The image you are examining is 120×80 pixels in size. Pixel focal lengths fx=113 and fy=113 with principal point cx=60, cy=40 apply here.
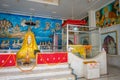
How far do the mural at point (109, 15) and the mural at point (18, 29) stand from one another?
292 centimetres

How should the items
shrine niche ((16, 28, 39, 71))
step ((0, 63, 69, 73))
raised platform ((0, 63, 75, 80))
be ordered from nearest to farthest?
1. raised platform ((0, 63, 75, 80))
2. step ((0, 63, 69, 73))
3. shrine niche ((16, 28, 39, 71))

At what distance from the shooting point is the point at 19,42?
881cm

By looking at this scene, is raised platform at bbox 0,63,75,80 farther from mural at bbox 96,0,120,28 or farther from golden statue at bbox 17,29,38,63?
mural at bbox 96,0,120,28

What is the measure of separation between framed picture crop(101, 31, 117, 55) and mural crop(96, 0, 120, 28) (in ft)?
1.90

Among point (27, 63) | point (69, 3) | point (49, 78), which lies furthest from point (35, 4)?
point (49, 78)

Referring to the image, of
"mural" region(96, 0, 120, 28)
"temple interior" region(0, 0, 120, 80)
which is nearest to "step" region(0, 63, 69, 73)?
"temple interior" region(0, 0, 120, 80)

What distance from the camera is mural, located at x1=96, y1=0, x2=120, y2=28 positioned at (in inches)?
247

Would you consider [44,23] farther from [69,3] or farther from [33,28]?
[69,3]

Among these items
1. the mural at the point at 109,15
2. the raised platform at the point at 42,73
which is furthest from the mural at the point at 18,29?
the raised platform at the point at 42,73

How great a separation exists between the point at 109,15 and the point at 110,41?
1579mm

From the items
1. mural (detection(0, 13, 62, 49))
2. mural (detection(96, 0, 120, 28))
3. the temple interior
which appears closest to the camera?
the temple interior

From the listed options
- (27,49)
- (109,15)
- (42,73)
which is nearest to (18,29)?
(27,49)

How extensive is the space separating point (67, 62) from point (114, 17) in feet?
13.8

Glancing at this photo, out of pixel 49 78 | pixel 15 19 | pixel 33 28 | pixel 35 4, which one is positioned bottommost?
pixel 49 78
